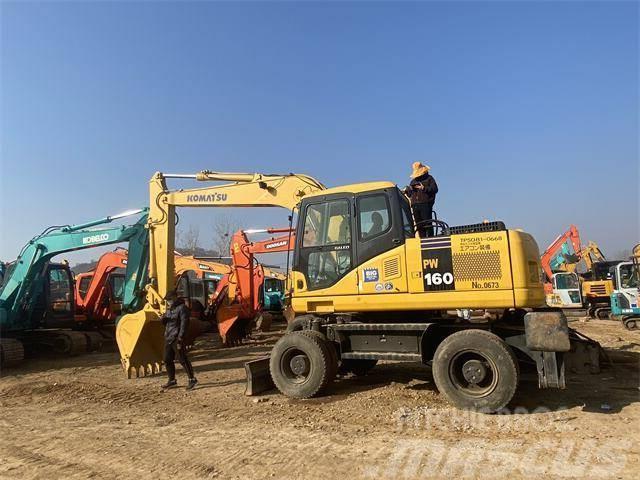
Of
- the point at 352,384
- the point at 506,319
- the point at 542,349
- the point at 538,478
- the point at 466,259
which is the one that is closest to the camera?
the point at 538,478

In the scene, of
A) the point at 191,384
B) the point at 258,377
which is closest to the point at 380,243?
the point at 258,377

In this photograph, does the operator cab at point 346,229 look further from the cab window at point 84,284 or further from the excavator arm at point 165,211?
the cab window at point 84,284

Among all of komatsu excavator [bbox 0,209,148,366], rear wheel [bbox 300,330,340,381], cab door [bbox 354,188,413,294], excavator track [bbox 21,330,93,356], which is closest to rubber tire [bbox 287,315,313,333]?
rear wheel [bbox 300,330,340,381]

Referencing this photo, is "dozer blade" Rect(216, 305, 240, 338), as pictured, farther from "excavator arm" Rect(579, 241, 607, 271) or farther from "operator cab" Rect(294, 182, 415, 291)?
"excavator arm" Rect(579, 241, 607, 271)

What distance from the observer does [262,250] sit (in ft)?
52.2

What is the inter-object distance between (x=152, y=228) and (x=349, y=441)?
6.60m

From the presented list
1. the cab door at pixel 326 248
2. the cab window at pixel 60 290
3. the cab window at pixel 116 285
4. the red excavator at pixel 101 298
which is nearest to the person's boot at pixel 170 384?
the cab door at pixel 326 248

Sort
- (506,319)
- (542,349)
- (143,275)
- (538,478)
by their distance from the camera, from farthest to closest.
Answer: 1. (143,275)
2. (506,319)
3. (542,349)
4. (538,478)

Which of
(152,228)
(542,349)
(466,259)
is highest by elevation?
(152,228)

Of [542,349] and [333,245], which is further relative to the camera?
[333,245]

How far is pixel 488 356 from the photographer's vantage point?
A: 19.7 feet

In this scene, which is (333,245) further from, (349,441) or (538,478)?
(538,478)

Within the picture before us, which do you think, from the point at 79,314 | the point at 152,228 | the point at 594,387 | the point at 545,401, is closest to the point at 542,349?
the point at 545,401

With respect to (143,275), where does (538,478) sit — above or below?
below
